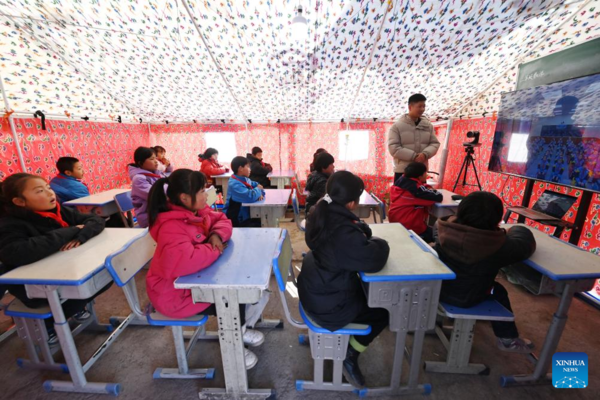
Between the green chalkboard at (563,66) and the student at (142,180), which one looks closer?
the green chalkboard at (563,66)

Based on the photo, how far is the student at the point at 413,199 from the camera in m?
2.59

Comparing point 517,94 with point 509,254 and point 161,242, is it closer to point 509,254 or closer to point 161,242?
point 509,254

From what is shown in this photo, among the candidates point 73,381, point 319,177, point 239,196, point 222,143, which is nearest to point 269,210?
point 239,196

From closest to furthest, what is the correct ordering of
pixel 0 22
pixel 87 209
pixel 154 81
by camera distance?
1. pixel 0 22
2. pixel 87 209
3. pixel 154 81

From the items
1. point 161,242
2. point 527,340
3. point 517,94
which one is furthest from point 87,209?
point 517,94

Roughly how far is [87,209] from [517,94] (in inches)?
202

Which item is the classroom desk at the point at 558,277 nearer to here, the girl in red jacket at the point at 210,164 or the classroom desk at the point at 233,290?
the classroom desk at the point at 233,290

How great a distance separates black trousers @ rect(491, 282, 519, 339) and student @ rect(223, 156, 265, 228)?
2335 millimetres

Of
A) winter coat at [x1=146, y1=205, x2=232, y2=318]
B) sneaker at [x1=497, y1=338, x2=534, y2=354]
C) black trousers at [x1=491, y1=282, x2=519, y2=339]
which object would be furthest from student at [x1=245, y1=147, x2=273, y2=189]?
sneaker at [x1=497, y1=338, x2=534, y2=354]

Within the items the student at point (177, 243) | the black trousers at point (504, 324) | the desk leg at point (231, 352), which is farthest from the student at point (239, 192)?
the black trousers at point (504, 324)

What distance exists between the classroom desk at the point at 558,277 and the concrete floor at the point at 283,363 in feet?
0.24

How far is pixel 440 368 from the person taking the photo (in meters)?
1.76

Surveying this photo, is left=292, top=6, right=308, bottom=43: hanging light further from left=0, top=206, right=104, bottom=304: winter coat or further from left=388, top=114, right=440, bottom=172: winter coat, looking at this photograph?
left=0, top=206, right=104, bottom=304: winter coat

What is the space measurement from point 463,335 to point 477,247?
26.7 inches
